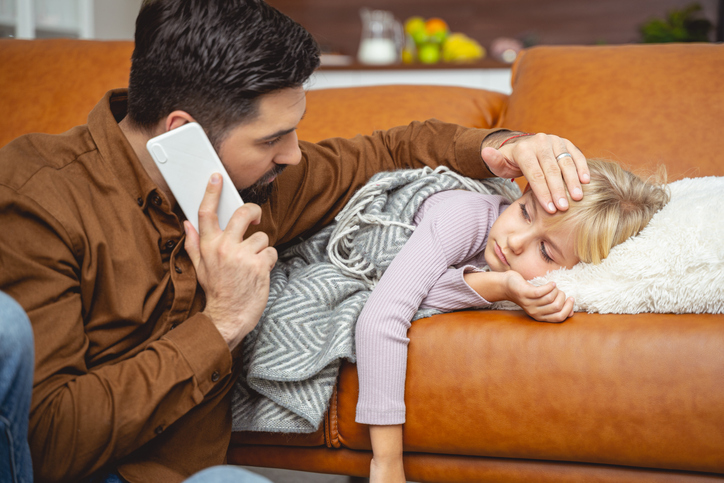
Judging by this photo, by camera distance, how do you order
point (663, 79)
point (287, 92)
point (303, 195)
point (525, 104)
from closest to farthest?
1. point (287, 92)
2. point (303, 195)
3. point (663, 79)
4. point (525, 104)

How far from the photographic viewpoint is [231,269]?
812mm

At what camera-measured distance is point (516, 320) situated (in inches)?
35.6

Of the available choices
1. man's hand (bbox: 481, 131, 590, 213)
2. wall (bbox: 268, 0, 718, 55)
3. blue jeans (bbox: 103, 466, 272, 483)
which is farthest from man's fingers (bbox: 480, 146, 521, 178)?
wall (bbox: 268, 0, 718, 55)

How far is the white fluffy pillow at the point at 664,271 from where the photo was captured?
2.85ft

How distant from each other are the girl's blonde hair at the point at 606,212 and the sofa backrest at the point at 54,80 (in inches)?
50.1

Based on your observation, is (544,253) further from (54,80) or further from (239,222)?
(54,80)

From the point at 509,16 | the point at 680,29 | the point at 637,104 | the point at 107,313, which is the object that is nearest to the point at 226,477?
the point at 107,313

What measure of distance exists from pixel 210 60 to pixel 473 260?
62 cm

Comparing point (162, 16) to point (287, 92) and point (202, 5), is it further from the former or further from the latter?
point (287, 92)

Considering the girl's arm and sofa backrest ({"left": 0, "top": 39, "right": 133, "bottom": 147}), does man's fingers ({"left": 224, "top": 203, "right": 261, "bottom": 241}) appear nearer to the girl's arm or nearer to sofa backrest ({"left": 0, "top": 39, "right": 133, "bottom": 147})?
the girl's arm

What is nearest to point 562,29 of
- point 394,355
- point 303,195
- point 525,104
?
point 525,104

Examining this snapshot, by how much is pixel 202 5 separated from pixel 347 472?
80 cm

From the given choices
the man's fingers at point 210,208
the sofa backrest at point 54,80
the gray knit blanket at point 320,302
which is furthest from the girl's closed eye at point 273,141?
the sofa backrest at point 54,80

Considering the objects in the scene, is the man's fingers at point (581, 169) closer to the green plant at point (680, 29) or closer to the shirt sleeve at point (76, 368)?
the shirt sleeve at point (76, 368)
